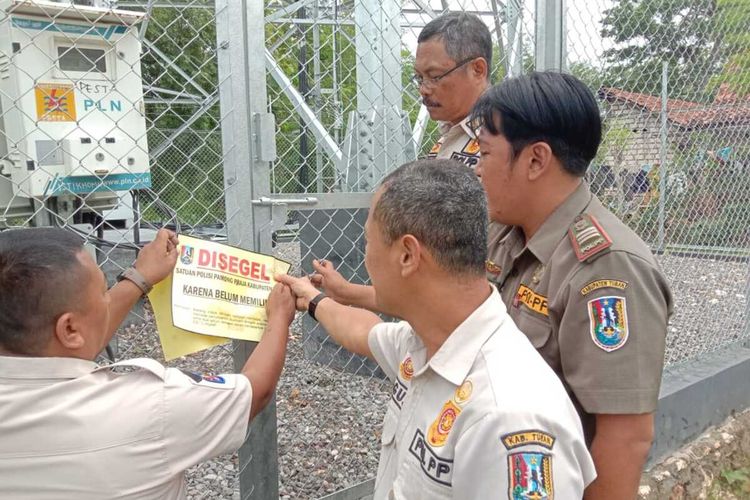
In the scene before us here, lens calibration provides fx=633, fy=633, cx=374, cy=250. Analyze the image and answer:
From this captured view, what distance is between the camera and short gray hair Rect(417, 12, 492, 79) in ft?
7.63

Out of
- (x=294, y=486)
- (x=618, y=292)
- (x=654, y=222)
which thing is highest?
(x=618, y=292)

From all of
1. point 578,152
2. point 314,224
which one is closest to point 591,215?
point 578,152

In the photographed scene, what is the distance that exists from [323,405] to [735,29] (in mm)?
3906

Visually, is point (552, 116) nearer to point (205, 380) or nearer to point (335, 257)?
point (205, 380)

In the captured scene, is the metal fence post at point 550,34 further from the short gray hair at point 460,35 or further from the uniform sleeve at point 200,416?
the uniform sleeve at point 200,416

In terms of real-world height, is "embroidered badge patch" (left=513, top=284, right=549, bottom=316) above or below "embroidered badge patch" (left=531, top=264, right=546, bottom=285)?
below

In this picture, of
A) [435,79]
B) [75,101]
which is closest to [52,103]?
[75,101]

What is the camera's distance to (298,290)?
6.79 feet

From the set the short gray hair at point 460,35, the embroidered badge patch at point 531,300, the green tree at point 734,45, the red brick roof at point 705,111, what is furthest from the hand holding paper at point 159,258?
the green tree at point 734,45

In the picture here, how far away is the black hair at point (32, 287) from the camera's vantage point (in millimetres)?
1325

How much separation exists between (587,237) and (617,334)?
25cm

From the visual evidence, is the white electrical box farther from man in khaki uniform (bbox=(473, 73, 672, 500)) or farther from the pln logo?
man in khaki uniform (bbox=(473, 73, 672, 500))

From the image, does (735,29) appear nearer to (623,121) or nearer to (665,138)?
(665,138)

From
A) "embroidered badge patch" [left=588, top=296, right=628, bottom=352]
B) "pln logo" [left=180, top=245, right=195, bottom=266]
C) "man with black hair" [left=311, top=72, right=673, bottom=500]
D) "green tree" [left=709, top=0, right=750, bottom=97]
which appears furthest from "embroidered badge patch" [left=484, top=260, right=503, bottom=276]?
"green tree" [left=709, top=0, right=750, bottom=97]
